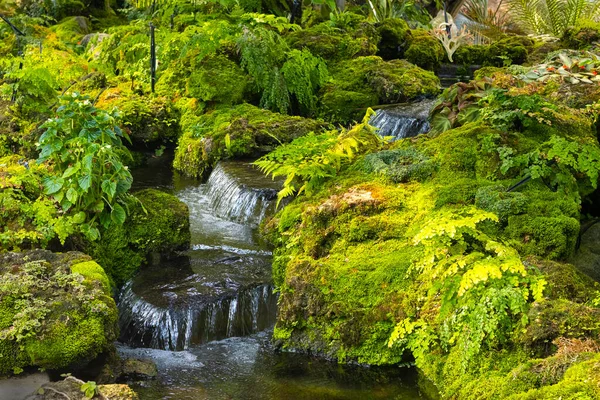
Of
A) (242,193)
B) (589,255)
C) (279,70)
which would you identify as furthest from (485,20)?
(589,255)

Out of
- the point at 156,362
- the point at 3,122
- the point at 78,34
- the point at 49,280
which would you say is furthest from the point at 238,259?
the point at 78,34

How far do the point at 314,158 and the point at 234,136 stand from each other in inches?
109

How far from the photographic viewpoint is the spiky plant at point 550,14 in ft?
49.7

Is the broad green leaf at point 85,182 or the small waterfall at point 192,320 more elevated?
the broad green leaf at point 85,182

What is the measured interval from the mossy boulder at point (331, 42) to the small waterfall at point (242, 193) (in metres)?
3.91

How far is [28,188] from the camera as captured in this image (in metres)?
6.74

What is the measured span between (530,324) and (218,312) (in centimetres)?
294

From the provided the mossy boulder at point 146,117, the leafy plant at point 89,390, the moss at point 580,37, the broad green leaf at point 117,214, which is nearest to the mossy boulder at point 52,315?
the leafy plant at point 89,390

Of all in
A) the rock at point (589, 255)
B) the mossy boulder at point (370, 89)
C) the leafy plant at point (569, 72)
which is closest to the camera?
the rock at point (589, 255)

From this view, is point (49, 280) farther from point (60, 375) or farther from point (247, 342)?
point (247, 342)

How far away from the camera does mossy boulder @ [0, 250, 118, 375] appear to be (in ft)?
16.2

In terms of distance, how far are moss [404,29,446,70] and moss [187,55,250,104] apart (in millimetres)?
4118

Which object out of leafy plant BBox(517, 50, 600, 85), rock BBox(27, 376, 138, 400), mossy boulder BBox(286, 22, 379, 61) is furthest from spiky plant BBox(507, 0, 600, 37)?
rock BBox(27, 376, 138, 400)

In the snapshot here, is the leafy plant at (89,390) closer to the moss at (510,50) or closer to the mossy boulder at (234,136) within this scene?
the mossy boulder at (234,136)
